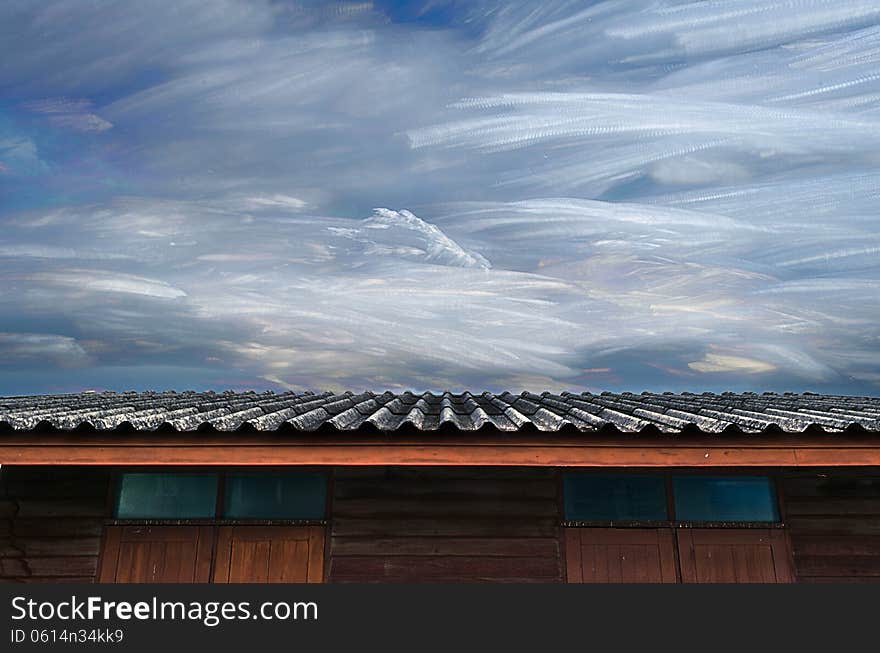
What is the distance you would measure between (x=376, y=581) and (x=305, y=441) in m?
1.84

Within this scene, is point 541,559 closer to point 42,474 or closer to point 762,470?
point 762,470

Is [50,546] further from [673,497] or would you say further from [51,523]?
[673,497]

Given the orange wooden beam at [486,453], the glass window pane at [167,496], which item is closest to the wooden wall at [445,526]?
the glass window pane at [167,496]

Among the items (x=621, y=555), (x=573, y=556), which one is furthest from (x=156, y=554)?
(x=621, y=555)

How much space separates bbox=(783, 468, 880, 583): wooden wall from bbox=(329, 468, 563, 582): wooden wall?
2.08 meters

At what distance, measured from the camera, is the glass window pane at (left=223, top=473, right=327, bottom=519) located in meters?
6.40

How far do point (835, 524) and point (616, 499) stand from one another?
193 centimetres

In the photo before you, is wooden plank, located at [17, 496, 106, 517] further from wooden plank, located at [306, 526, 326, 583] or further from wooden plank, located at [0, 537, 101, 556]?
wooden plank, located at [306, 526, 326, 583]

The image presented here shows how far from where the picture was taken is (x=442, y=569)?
637cm

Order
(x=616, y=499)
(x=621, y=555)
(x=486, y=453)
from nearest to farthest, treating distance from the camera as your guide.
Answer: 1. (x=486, y=453)
2. (x=621, y=555)
3. (x=616, y=499)

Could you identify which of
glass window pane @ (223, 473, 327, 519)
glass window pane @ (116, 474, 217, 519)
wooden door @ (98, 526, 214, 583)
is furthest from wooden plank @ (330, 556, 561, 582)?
glass window pane @ (116, 474, 217, 519)

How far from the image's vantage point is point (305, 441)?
5.18 meters

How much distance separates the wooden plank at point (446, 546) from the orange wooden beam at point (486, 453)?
1.48m

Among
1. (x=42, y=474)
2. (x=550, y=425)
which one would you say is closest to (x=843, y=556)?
(x=550, y=425)
